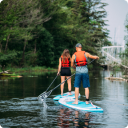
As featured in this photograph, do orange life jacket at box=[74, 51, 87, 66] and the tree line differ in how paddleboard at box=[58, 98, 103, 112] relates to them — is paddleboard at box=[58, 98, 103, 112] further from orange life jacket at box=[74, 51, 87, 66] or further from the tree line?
the tree line

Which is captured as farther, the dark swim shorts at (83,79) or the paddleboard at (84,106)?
the dark swim shorts at (83,79)

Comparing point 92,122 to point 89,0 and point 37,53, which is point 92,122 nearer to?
point 37,53

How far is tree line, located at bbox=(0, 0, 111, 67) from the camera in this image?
3619 centimetres

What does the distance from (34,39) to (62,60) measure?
136 feet

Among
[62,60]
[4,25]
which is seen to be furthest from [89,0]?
[62,60]

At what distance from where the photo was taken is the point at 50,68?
5269 cm

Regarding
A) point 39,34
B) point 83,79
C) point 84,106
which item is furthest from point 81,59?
point 39,34

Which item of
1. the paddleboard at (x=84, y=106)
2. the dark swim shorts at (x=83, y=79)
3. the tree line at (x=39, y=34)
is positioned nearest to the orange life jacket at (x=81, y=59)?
the dark swim shorts at (x=83, y=79)

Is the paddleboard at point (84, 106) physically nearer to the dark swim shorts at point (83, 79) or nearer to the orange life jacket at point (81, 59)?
the dark swim shorts at point (83, 79)

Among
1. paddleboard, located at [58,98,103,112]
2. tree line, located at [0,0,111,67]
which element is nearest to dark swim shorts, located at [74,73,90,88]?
paddleboard, located at [58,98,103,112]

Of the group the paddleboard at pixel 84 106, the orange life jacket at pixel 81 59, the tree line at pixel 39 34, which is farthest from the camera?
the tree line at pixel 39 34

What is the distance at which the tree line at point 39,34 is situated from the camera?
36188 mm

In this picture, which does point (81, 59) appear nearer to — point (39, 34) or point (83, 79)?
point (83, 79)

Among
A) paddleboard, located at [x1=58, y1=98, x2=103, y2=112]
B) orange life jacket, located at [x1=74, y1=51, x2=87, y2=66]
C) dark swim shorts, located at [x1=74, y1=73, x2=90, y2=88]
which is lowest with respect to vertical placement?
paddleboard, located at [x1=58, y1=98, x2=103, y2=112]
